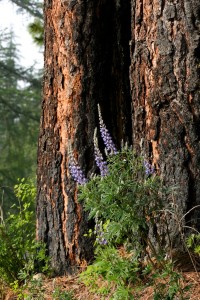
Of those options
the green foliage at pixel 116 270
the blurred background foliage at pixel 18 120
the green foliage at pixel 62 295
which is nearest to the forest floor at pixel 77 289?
the green foliage at pixel 62 295

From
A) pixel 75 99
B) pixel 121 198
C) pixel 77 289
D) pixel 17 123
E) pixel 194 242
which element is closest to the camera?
pixel 121 198

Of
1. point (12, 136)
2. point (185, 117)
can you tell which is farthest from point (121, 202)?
point (12, 136)

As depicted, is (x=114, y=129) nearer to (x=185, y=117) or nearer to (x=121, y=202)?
(x=185, y=117)

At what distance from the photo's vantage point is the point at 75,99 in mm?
5148

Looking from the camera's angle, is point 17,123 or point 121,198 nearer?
point 121,198

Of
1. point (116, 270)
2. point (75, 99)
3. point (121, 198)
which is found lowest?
point (116, 270)

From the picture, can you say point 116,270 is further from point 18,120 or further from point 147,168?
point 18,120

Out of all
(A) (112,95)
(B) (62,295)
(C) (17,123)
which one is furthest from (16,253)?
(C) (17,123)

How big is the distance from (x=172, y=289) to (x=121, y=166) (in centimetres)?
82

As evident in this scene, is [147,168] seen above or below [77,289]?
above

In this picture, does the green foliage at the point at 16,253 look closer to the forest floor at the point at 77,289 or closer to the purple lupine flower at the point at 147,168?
the forest floor at the point at 77,289

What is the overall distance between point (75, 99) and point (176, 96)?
94cm

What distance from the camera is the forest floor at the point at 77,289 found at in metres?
4.25

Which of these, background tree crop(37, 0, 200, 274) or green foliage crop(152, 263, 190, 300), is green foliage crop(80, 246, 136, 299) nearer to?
green foliage crop(152, 263, 190, 300)
